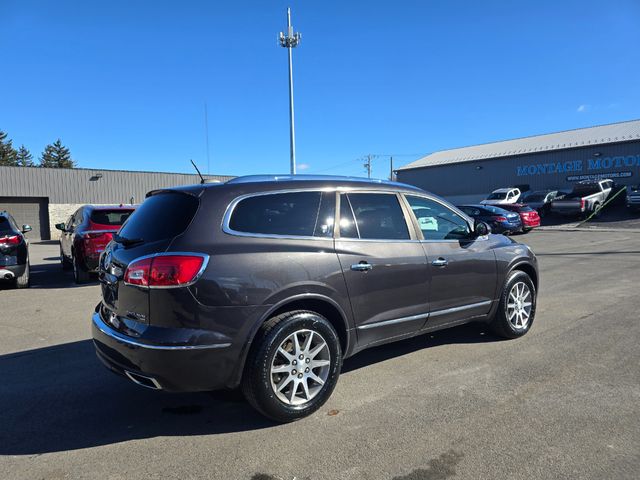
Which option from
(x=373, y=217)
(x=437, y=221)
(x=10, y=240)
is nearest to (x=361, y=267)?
(x=373, y=217)

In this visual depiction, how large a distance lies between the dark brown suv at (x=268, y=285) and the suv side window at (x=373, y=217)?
12mm

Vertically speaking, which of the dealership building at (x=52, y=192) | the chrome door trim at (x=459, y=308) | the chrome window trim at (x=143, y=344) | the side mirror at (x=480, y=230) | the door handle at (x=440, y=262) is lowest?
the chrome door trim at (x=459, y=308)

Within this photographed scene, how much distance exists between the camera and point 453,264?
457 centimetres

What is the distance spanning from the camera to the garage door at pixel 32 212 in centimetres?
2969

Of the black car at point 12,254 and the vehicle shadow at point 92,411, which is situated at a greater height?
the black car at point 12,254

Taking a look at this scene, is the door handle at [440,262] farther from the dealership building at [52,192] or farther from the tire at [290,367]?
the dealership building at [52,192]

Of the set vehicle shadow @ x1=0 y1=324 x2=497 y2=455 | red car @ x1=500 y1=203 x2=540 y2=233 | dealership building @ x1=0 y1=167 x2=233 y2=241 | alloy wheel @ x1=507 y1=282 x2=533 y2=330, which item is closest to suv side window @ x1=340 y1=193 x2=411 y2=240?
vehicle shadow @ x1=0 y1=324 x2=497 y2=455

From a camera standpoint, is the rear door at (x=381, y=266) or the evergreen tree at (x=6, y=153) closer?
the rear door at (x=381, y=266)

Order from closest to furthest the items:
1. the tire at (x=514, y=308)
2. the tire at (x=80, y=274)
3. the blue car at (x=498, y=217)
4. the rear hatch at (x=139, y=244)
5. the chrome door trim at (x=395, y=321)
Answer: the rear hatch at (x=139, y=244) < the chrome door trim at (x=395, y=321) < the tire at (x=514, y=308) < the tire at (x=80, y=274) < the blue car at (x=498, y=217)

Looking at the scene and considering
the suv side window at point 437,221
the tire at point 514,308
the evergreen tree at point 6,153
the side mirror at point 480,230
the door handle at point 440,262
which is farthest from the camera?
the evergreen tree at point 6,153

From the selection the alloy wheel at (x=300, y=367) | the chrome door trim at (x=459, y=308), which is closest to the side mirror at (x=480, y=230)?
the chrome door trim at (x=459, y=308)

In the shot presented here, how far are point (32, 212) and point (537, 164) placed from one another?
3733cm

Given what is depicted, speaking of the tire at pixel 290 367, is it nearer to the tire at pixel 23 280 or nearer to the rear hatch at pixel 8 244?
the rear hatch at pixel 8 244

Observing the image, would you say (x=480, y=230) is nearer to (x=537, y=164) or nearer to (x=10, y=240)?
(x=10, y=240)
